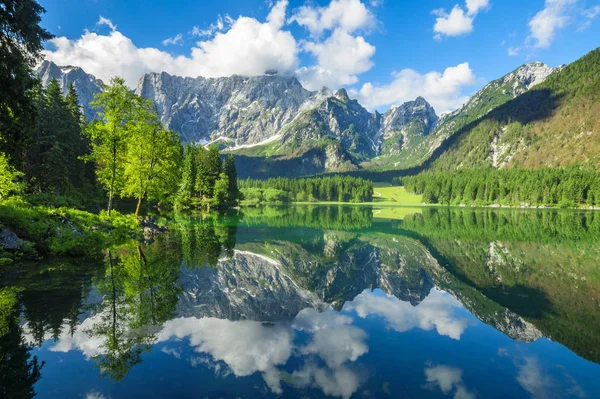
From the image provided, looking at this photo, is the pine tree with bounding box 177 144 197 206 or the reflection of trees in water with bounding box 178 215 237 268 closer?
the reflection of trees in water with bounding box 178 215 237 268

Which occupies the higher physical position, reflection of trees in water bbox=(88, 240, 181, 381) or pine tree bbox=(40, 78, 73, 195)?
pine tree bbox=(40, 78, 73, 195)

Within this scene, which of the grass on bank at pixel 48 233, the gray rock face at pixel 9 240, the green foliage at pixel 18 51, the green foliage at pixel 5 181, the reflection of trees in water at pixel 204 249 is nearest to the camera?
the green foliage at pixel 18 51

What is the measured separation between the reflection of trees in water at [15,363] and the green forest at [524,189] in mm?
180409

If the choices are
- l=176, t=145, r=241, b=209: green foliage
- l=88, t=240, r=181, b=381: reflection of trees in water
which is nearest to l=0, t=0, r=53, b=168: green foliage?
l=88, t=240, r=181, b=381: reflection of trees in water

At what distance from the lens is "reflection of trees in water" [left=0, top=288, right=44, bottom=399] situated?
7.45 metres

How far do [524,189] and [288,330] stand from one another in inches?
7338

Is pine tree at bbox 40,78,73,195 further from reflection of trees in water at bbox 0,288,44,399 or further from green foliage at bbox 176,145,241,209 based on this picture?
reflection of trees in water at bbox 0,288,44,399

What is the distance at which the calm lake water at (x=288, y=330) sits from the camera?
28.4ft

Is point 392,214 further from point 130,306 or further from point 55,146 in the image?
point 130,306

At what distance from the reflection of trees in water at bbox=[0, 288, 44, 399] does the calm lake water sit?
0.04 metres

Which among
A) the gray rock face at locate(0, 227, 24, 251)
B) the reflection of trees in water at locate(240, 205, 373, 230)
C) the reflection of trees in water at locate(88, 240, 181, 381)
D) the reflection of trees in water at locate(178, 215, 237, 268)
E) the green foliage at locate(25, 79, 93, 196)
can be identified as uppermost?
the green foliage at locate(25, 79, 93, 196)

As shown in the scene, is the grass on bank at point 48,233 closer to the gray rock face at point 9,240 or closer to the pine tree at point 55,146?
the gray rock face at point 9,240

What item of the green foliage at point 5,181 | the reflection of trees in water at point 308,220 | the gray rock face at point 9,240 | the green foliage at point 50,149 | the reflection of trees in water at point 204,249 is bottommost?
the reflection of trees in water at point 308,220

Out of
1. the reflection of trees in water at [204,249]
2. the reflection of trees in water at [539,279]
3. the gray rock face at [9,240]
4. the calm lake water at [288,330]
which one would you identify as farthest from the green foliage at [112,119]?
the reflection of trees in water at [539,279]
